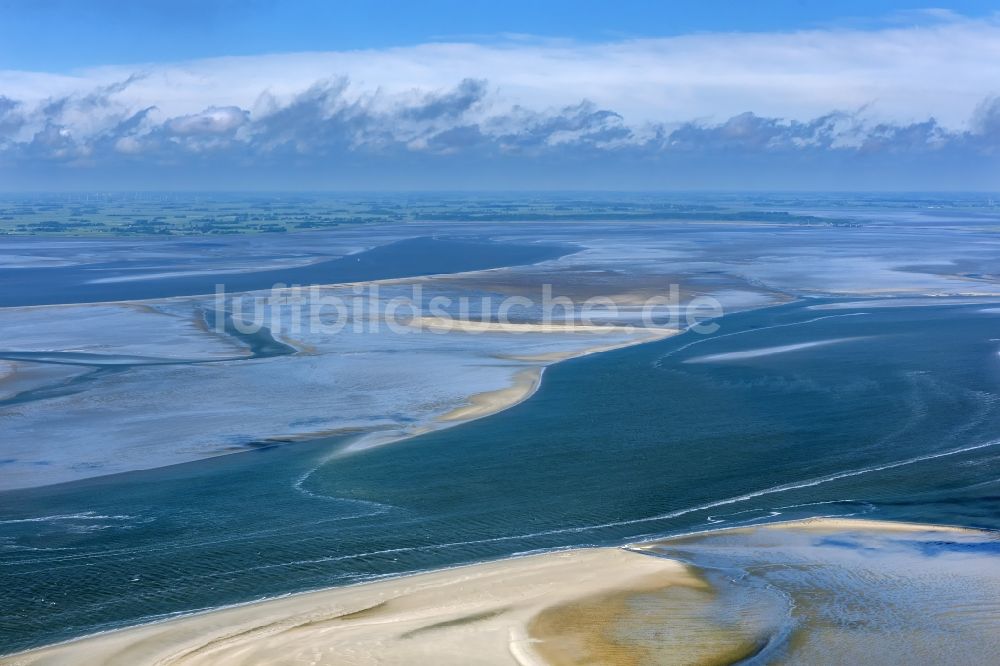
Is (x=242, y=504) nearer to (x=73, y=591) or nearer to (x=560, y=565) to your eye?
(x=73, y=591)

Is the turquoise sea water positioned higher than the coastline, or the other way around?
the turquoise sea water

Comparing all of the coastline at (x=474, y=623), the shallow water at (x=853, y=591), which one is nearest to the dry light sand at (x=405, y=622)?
the coastline at (x=474, y=623)

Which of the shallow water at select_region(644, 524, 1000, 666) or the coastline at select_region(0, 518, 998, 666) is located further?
the shallow water at select_region(644, 524, 1000, 666)

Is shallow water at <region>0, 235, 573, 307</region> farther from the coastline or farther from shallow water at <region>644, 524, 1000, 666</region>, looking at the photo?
shallow water at <region>644, 524, 1000, 666</region>

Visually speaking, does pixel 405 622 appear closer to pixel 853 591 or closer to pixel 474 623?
pixel 474 623

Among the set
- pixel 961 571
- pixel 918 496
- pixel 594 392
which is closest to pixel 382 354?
pixel 594 392

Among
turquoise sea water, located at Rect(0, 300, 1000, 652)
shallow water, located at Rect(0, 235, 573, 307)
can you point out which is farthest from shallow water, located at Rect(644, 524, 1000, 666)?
shallow water, located at Rect(0, 235, 573, 307)
